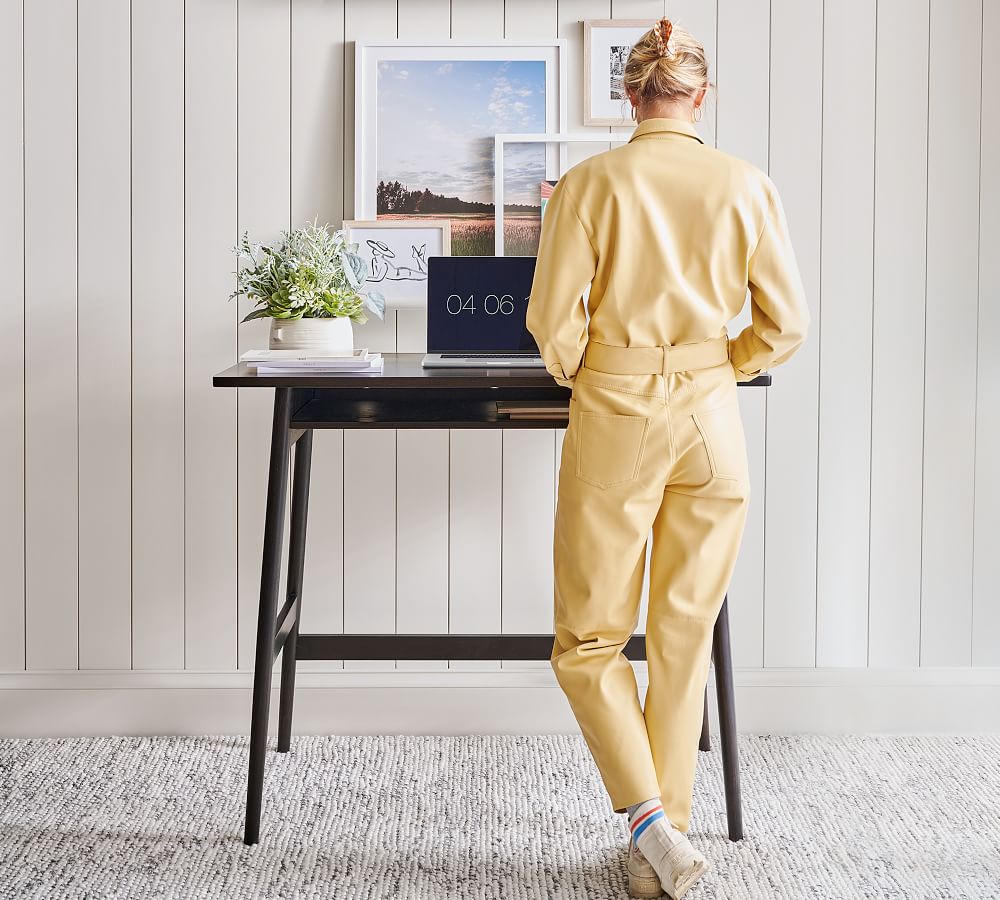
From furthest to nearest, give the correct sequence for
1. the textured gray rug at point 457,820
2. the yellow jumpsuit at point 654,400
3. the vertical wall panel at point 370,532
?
the vertical wall panel at point 370,532 → the textured gray rug at point 457,820 → the yellow jumpsuit at point 654,400

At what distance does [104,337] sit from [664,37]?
1461mm

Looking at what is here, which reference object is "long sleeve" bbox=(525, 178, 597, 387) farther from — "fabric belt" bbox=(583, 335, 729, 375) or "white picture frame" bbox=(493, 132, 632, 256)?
"white picture frame" bbox=(493, 132, 632, 256)

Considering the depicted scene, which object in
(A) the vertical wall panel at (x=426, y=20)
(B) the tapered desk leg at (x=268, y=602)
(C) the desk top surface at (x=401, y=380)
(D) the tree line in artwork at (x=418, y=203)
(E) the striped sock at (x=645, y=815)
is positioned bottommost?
(E) the striped sock at (x=645, y=815)

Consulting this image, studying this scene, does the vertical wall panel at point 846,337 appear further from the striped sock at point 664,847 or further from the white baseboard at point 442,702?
the striped sock at point 664,847

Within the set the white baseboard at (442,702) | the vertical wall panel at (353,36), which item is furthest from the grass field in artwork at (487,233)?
the white baseboard at (442,702)

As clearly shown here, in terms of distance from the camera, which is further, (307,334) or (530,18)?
(530,18)

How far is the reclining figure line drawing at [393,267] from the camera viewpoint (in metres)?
2.25

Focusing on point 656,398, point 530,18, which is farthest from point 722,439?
point 530,18

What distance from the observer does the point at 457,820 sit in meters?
1.95

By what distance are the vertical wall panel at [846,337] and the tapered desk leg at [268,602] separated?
1.31 meters

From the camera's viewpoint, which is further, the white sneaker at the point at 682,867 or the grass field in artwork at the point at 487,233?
the grass field in artwork at the point at 487,233

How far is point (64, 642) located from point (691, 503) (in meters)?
1.61

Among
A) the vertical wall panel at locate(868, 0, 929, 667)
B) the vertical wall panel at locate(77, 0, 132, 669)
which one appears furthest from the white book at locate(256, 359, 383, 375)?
the vertical wall panel at locate(868, 0, 929, 667)

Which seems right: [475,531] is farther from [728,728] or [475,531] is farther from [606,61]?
[606,61]
